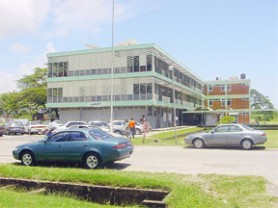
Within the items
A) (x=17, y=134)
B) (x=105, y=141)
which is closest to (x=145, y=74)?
(x=17, y=134)

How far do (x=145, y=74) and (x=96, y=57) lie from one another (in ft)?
25.4

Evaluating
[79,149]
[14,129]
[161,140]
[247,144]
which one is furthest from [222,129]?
[14,129]

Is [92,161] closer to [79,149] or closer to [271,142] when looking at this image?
[79,149]

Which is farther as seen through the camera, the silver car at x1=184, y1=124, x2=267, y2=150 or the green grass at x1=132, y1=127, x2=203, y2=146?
the green grass at x1=132, y1=127, x2=203, y2=146

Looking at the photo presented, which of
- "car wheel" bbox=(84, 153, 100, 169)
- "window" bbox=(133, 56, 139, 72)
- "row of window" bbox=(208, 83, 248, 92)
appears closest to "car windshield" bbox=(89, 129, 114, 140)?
"car wheel" bbox=(84, 153, 100, 169)

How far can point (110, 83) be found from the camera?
148ft

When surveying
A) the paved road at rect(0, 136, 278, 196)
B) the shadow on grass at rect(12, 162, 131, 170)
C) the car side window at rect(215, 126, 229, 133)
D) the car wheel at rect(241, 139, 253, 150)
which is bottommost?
the shadow on grass at rect(12, 162, 131, 170)

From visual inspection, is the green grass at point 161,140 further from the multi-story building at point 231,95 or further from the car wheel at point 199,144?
the multi-story building at point 231,95

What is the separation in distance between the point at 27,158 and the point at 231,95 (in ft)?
237

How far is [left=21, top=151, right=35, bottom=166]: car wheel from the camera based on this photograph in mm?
13211

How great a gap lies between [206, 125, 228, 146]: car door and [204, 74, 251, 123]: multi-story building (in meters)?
58.6

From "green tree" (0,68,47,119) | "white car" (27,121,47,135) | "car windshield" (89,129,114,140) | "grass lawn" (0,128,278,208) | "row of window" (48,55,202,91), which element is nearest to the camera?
"grass lawn" (0,128,278,208)

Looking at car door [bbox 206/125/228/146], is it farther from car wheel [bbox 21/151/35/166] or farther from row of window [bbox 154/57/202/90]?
row of window [bbox 154/57/202/90]

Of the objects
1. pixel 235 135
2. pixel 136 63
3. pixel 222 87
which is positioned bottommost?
pixel 235 135
